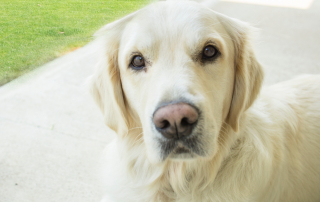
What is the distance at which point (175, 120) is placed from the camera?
1.30 metres

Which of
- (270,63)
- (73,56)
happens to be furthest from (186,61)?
(270,63)

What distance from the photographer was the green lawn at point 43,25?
8.83 ft

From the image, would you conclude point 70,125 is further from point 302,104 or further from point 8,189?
point 302,104

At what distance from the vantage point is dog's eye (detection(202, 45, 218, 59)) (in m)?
1.66

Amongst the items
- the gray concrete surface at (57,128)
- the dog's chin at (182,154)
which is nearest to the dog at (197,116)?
the dog's chin at (182,154)

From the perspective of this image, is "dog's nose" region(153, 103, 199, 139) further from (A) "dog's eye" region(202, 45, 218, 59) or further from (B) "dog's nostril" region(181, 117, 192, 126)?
(A) "dog's eye" region(202, 45, 218, 59)

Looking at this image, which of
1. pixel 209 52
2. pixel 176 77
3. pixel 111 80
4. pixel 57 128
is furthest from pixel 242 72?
pixel 57 128

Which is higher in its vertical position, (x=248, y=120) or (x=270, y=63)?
(x=248, y=120)

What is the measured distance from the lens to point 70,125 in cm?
310

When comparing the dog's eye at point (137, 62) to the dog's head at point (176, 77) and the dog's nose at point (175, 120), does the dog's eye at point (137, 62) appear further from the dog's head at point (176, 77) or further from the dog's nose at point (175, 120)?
the dog's nose at point (175, 120)

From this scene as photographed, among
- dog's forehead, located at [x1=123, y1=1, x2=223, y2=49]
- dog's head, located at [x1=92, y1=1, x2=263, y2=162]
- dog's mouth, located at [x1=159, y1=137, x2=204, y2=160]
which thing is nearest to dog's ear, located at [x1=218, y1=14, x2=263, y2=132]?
dog's head, located at [x1=92, y1=1, x2=263, y2=162]

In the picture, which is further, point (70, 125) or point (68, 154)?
point (70, 125)

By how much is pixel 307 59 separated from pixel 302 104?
292cm

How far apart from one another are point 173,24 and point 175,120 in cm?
65
